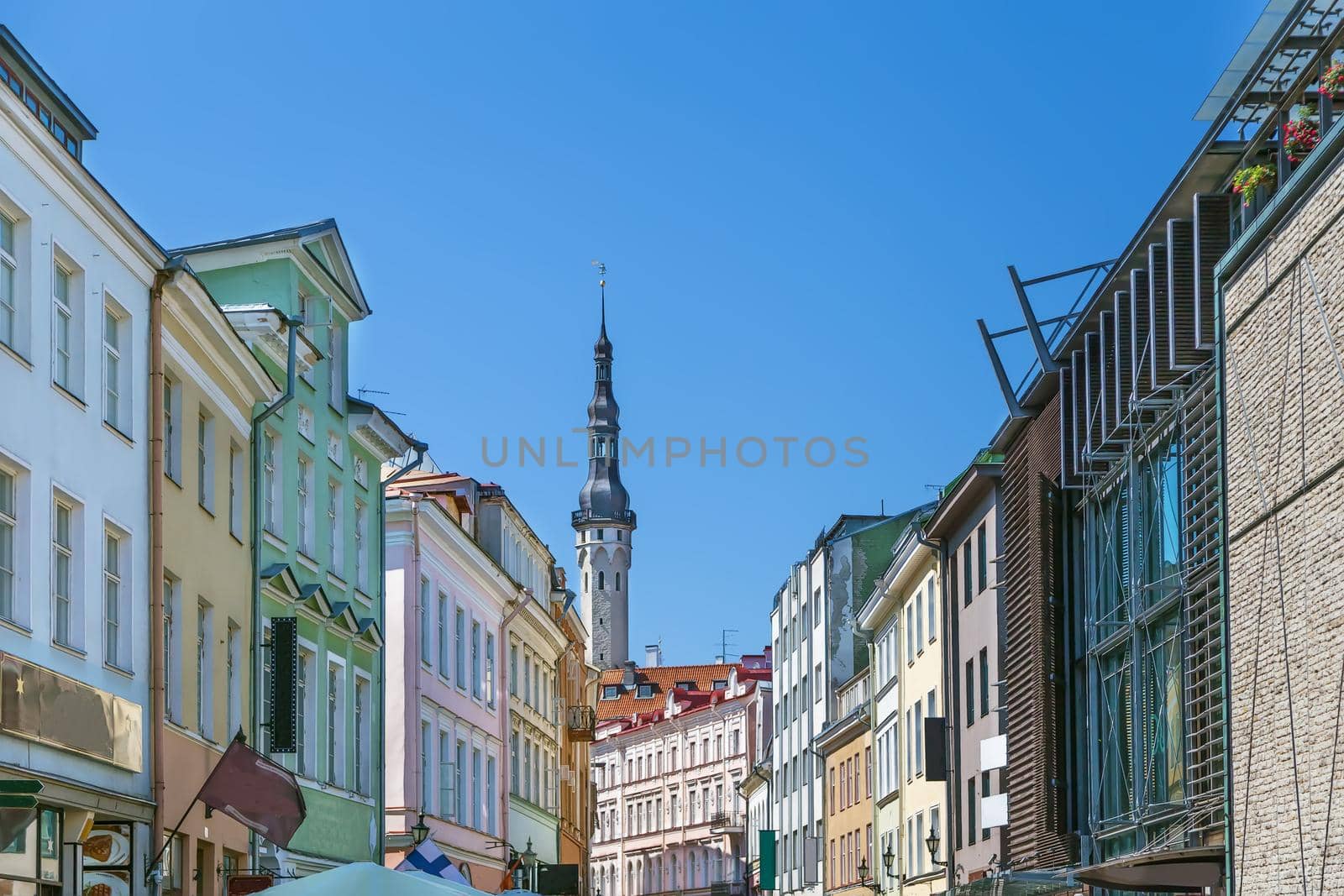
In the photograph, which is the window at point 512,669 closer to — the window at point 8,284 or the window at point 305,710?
the window at point 305,710

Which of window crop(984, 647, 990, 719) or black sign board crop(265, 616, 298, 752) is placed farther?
window crop(984, 647, 990, 719)

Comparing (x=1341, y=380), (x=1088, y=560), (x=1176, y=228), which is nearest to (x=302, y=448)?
(x=1088, y=560)

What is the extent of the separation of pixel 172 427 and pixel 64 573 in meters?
4.51

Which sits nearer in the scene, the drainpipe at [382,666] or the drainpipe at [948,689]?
the drainpipe at [382,666]

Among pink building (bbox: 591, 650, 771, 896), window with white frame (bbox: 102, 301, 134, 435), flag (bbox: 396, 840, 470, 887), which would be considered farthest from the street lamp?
pink building (bbox: 591, 650, 771, 896)

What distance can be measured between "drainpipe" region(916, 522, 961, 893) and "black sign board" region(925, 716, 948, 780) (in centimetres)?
9

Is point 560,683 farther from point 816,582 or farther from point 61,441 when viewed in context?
point 61,441

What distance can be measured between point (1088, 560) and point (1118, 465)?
230 cm

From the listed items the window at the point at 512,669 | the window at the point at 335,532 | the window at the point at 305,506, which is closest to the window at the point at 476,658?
the window at the point at 512,669

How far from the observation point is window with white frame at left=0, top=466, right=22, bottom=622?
16734 mm

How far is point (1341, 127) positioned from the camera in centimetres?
1559

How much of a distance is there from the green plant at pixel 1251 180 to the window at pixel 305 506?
15.0 meters

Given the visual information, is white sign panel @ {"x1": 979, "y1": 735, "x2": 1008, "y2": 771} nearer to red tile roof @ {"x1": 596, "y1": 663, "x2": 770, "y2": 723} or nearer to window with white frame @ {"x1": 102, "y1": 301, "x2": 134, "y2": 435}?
window with white frame @ {"x1": 102, "y1": 301, "x2": 134, "y2": 435}

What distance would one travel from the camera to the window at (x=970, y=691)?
3759 centimetres
